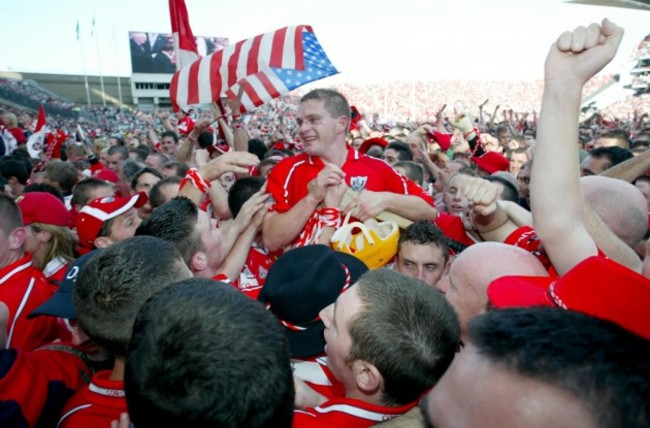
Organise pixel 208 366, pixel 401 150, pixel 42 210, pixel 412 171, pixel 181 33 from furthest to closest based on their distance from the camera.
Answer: pixel 401 150, pixel 181 33, pixel 412 171, pixel 42 210, pixel 208 366

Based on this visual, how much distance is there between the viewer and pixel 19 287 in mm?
2672

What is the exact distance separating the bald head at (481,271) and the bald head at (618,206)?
49cm

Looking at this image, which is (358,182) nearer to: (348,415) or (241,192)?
(241,192)

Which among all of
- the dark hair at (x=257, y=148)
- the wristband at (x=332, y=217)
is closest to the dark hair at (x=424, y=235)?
the wristband at (x=332, y=217)

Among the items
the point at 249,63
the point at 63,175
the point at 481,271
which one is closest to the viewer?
the point at 481,271

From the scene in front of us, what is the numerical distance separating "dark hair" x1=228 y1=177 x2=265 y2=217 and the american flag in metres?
1.41

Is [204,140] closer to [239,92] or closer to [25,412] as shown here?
[239,92]

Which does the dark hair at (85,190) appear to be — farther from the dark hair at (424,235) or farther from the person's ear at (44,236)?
the dark hair at (424,235)

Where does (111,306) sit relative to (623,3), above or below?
below

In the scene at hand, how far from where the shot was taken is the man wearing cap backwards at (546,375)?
2.53 feet

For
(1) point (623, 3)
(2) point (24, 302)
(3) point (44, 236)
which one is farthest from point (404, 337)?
(1) point (623, 3)

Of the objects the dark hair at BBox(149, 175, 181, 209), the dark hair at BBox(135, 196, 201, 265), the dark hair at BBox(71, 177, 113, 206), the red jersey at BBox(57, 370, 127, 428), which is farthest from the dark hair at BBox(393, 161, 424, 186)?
the red jersey at BBox(57, 370, 127, 428)

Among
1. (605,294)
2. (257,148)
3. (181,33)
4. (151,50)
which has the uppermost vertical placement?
(181,33)

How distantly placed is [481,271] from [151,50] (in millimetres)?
70706
